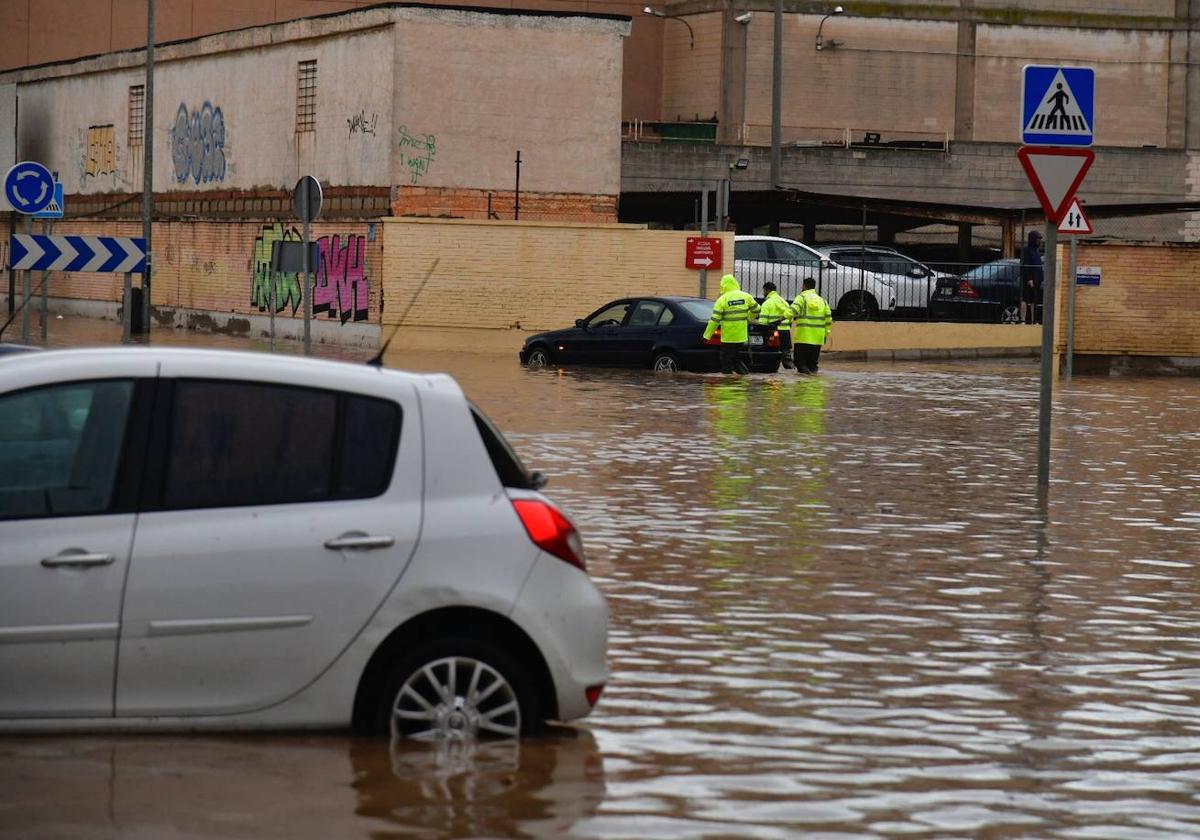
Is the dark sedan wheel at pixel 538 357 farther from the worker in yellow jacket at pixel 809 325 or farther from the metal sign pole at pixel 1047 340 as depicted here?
the metal sign pole at pixel 1047 340

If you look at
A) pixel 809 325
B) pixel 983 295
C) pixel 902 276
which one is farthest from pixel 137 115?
pixel 809 325

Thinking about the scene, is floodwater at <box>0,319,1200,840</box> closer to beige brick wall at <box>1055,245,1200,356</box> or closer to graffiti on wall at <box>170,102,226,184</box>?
beige brick wall at <box>1055,245,1200,356</box>

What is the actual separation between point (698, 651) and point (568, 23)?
35.0 metres

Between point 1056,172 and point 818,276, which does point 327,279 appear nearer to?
point 818,276

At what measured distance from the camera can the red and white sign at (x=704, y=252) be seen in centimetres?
4143

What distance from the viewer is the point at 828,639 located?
1031cm

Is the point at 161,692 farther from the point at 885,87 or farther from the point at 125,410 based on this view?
the point at 885,87

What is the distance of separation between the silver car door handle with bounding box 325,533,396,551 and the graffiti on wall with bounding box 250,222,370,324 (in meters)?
34.3

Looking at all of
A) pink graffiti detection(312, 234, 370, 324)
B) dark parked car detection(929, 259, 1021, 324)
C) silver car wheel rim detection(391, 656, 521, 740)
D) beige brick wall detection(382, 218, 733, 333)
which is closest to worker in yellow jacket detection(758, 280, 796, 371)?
beige brick wall detection(382, 218, 733, 333)

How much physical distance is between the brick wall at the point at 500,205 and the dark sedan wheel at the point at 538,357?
25.6ft

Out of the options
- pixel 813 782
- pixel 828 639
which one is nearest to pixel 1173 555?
pixel 828 639

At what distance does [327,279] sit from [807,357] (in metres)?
12.1

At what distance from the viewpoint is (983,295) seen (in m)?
46.1

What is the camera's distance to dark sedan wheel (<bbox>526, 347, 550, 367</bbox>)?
3584 cm
